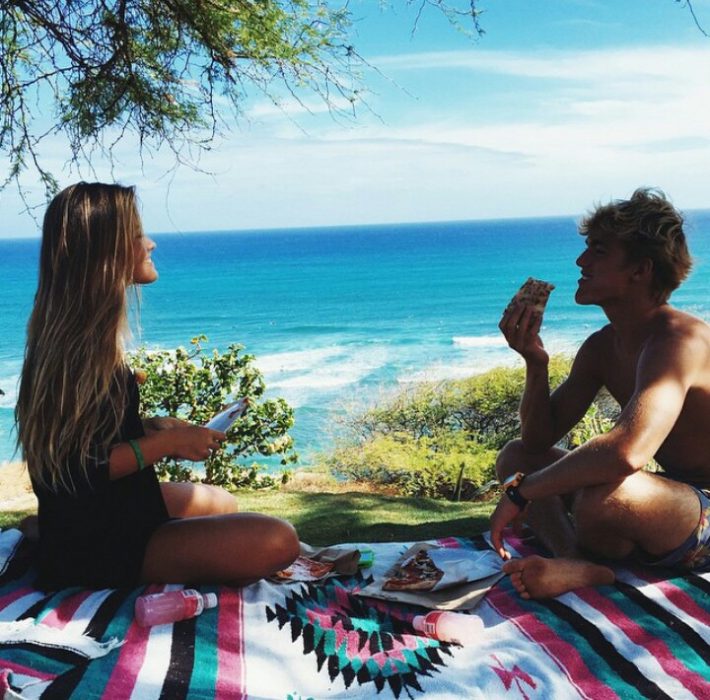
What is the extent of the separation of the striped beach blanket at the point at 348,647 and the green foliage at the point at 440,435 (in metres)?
5.35

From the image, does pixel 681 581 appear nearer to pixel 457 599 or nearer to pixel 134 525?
pixel 457 599

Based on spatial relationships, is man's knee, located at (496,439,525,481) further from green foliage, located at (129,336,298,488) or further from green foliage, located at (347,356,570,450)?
green foliage, located at (347,356,570,450)

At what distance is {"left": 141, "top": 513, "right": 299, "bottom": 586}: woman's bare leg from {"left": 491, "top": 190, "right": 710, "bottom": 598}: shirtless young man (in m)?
0.87

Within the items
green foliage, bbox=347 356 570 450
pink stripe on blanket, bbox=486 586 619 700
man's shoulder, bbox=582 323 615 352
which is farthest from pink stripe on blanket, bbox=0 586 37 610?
green foliage, bbox=347 356 570 450

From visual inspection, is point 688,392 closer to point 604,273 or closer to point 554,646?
point 604,273

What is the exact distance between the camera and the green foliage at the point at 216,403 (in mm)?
7207

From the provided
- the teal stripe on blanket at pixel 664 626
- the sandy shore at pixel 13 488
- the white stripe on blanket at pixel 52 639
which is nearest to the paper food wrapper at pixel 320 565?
the white stripe on blanket at pixel 52 639

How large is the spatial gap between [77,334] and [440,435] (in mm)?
7973

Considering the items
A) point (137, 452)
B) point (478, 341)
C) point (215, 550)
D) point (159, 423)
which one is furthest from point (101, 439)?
point (478, 341)

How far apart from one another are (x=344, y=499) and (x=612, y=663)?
2865 mm

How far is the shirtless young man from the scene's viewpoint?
9.58 feet

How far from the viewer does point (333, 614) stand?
297cm

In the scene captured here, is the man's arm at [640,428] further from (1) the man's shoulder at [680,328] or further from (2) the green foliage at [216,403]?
(2) the green foliage at [216,403]

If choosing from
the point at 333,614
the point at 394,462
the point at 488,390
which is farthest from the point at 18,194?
the point at 488,390
